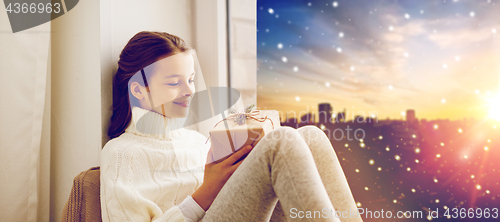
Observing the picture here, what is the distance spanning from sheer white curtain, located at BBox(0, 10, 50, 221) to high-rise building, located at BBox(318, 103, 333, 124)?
114 cm

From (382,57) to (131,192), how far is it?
3.88ft

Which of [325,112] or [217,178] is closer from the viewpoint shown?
[217,178]

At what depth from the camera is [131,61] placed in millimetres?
762

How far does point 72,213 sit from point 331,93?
115cm

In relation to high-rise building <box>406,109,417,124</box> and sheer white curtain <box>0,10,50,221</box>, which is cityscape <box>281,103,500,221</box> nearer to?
high-rise building <box>406,109,417,124</box>

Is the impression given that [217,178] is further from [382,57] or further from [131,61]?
[382,57]

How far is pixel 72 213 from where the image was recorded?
64 cm

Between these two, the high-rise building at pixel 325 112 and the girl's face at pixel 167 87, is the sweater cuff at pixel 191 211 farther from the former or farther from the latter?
the high-rise building at pixel 325 112

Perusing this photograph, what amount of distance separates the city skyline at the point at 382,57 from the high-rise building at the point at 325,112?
2cm

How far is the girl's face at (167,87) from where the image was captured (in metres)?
0.76

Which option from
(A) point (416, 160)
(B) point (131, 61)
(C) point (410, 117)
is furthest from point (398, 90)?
(B) point (131, 61)

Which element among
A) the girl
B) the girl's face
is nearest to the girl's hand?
the girl

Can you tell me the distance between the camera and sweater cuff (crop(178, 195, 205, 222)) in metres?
0.63

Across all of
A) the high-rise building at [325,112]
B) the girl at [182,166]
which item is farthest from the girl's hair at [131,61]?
the high-rise building at [325,112]
